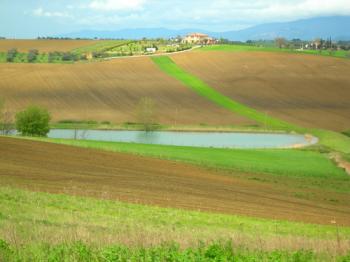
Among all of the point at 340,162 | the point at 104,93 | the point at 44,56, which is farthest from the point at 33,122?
the point at 44,56

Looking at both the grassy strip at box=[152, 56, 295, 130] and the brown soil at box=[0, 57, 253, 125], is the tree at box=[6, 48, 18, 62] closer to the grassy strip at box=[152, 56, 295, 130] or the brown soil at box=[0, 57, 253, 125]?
the brown soil at box=[0, 57, 253, 125]

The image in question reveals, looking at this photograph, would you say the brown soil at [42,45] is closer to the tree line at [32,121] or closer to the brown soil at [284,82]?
the brown soil at [284,82]

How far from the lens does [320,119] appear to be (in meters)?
86.7

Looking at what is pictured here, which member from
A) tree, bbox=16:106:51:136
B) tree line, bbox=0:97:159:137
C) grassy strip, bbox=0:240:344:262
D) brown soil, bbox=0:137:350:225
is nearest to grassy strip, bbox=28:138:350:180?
brown soil, bbox=0:137:350:225

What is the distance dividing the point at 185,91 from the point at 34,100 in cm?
2451

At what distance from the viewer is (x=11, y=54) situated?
135875 millimetres

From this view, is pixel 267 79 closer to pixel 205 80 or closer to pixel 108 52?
pixel 205 80

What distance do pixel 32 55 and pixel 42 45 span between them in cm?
2408

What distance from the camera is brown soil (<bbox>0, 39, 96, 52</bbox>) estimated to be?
15018cm

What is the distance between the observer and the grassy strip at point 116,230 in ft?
31.8

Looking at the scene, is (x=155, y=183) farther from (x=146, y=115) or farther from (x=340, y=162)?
(x=146, y=115)

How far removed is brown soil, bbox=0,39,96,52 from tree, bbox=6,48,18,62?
135 inches

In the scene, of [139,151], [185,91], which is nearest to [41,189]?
[139,151]

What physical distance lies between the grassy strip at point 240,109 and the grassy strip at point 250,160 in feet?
38.5
